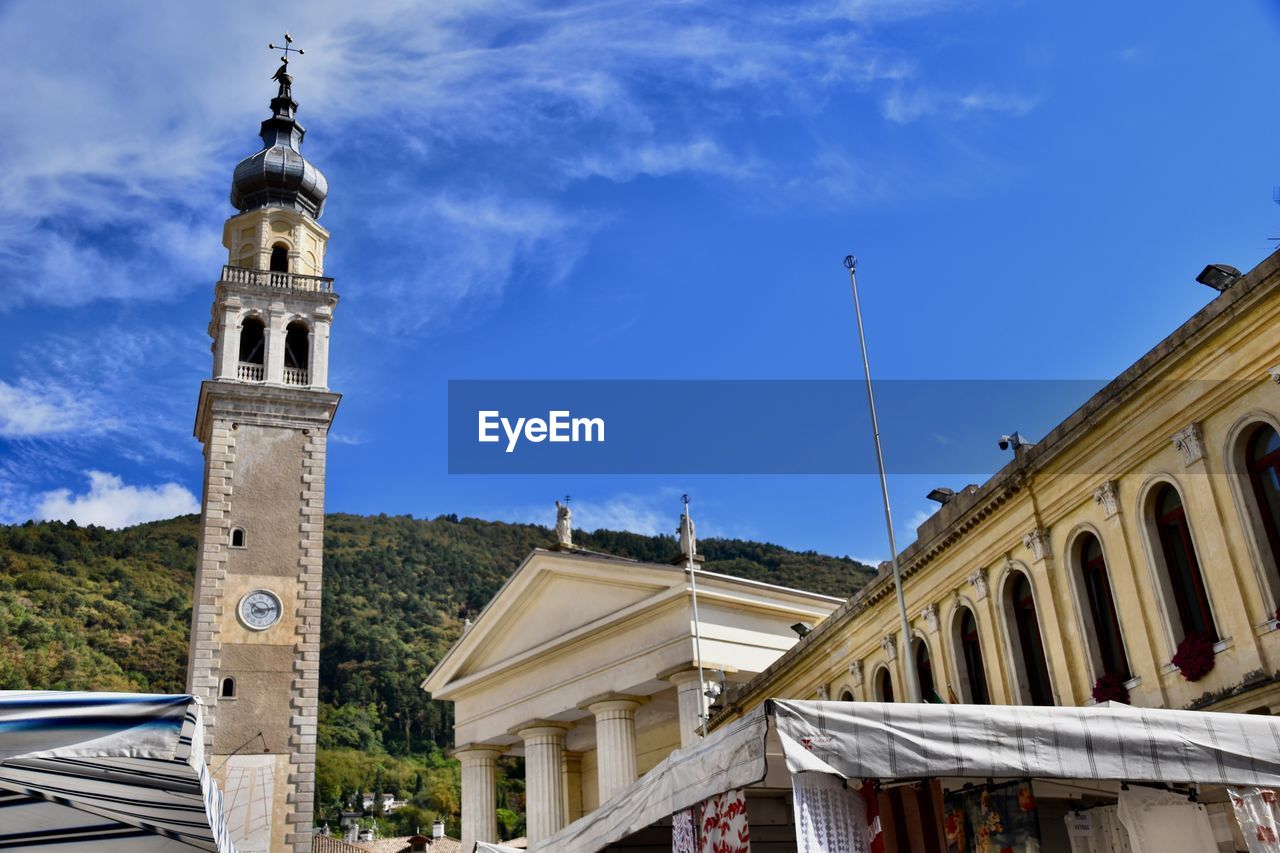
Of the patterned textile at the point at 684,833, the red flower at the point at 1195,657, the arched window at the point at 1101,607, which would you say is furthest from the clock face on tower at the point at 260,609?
the patterned textile at the point at 684,833

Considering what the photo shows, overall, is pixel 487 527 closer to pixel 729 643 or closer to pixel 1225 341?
pixel 729 643

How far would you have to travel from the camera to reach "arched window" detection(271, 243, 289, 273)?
42.1m

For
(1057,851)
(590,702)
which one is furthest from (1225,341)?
(590,702)

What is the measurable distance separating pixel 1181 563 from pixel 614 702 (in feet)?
72.9

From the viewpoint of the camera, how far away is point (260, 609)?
35719mm

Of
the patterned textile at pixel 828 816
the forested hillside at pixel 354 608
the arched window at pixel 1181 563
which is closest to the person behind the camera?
the patterned textile at pixel 828 816

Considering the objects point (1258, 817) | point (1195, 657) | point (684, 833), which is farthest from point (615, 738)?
point (1258, 817)

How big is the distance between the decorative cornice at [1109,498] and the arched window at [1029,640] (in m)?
1.97

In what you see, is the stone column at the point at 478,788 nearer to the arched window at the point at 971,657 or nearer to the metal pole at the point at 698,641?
the metal pole at the point at 698,641

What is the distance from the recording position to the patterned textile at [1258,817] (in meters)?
7.98

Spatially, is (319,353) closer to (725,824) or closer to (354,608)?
(725,824)

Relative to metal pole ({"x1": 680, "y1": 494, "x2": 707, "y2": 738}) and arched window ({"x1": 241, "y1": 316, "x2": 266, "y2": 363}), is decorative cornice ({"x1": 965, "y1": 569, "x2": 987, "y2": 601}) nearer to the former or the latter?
metal pole ({"x1": 680, "y1": 494, "x2": 707, "y2": 738})

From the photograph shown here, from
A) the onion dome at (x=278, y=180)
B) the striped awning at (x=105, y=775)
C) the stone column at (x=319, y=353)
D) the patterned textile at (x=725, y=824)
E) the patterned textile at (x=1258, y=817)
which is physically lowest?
the patterned textile at (x=1258, y=817)

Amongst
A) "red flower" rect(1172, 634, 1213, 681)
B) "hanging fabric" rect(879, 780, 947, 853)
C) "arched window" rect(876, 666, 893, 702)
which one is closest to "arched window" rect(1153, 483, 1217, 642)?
"red flower" rect(1172, 634, 1213, 681)
